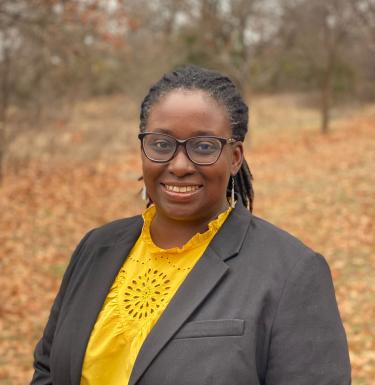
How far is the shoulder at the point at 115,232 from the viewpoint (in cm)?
246

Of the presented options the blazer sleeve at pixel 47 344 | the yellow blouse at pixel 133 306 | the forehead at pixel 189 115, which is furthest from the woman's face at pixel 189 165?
the blazer sleeve at pixel 47 344

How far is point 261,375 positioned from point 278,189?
1145 cm

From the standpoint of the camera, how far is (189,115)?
2.12 meters

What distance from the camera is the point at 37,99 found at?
13547 millimetres

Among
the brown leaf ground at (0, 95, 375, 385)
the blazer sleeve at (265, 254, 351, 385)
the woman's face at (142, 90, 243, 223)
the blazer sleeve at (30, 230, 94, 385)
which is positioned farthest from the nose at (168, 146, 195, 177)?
the brown leaf ground at (0, 95, 375, 385)

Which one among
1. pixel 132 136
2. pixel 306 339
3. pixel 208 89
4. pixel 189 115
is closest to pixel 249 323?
pixel 306 339

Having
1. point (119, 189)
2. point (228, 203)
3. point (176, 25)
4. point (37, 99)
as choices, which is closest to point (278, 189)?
point (119, 189)

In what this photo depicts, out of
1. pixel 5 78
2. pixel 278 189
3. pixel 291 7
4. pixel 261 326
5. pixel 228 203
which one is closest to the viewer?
pixel 261 326

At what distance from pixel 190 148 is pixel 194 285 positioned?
0.48 metres

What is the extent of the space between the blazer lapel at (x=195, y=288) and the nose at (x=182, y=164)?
9.8 inches

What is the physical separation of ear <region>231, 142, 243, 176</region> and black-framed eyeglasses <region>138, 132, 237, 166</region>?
0.22 ft

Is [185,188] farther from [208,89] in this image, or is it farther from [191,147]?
[208,89]

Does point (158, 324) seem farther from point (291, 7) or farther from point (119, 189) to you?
point (291, 7)

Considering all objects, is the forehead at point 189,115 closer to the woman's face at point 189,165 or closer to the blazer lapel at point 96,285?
the woman's face at point 189,165
